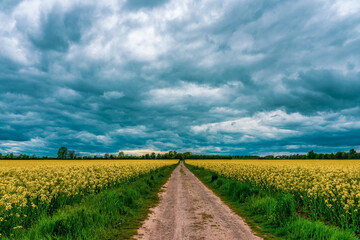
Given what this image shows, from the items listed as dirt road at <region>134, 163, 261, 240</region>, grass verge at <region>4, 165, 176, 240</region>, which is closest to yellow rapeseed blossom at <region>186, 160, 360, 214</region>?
dirt road at <region>134, 163, 261, 240</region>

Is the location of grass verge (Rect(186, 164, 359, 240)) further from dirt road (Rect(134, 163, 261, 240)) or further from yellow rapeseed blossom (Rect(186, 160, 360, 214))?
yellow rapeseed blossom (Rect(186, 160, 360, 214))

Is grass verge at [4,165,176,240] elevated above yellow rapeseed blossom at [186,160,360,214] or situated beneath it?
situated beneath

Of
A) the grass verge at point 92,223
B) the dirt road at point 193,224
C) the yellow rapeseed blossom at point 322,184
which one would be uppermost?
the yellow rapeseed blossom at point 322,184

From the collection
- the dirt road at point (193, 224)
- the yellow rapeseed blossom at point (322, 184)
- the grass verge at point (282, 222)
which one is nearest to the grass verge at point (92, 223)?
the dirt road at point (193, 224)

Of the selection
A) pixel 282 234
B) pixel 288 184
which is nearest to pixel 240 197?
pixel 288 184

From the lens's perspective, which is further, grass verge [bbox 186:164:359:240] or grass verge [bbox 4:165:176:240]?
grass verge [bbox 186:164:359:240]

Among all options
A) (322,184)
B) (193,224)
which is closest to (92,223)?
(193,224)

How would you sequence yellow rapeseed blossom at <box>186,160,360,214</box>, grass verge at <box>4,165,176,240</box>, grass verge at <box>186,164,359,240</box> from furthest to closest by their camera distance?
yellow rapeseed blossom at <box>186,160,360,214</box>, grass verge at <box>186,164,359,240</box>, grass verge at <box>4,165,176,240</box>

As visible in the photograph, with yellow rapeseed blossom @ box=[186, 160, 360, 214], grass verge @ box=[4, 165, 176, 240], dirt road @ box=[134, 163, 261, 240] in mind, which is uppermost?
yellow rapeseed blossom @ box=[186, 160, 360, 214]

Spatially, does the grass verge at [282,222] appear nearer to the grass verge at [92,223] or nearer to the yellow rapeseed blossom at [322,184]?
the yellow rapeseed blossom at [322,184]

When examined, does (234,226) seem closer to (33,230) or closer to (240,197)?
(240,197)

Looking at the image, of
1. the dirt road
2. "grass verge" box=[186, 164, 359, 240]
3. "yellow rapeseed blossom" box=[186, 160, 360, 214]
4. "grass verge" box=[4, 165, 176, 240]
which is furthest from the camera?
"yellow rapeseed blossom" box=[186, 160, 360, 214]

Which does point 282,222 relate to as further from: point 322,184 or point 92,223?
point 92,223

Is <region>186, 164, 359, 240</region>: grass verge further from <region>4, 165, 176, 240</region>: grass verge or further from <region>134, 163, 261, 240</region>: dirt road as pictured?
<region>4, 165, 176, 240</region>: grass verge
